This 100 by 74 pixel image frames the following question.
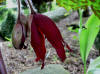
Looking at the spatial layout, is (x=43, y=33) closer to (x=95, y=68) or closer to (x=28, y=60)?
(x=95, y=68)

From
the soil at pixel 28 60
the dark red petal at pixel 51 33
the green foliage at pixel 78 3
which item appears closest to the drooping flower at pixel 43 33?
the dark red petal at pixel 51 33

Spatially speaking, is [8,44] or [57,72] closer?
[57,72]

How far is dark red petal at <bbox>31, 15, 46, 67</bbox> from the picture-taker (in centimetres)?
38

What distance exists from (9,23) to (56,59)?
20.2 inches

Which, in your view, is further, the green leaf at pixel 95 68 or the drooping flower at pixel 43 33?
the green leaf at pixel 95 68

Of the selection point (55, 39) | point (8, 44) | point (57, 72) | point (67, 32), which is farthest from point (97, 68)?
point (67, 32)

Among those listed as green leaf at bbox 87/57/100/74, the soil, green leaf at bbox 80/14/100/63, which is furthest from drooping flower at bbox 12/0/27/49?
the soil

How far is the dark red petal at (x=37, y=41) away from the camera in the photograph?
1.25ft

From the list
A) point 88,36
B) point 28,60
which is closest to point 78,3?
point 88,36

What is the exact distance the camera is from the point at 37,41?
1.27 feet

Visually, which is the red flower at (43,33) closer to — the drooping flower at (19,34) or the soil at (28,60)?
the drooping flower at (19,34)

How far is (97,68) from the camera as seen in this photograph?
75 centimetres

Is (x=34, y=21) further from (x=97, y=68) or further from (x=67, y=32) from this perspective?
(x=67, y=32)

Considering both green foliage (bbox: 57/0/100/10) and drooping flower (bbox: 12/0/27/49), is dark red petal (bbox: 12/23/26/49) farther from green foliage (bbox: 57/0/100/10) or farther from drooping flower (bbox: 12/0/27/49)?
green foliage (bbox: 57/0/100/10)
